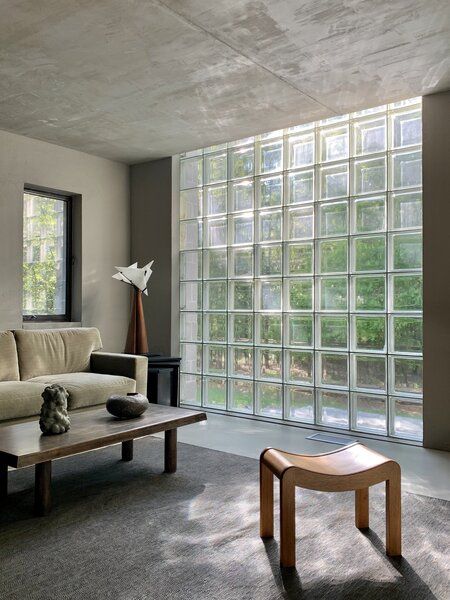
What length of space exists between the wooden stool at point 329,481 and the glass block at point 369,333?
1.73 metres

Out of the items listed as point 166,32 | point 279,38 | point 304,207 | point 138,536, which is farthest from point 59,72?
point 138,536

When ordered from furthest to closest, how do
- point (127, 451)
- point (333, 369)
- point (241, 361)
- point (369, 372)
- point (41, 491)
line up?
1. point (241, 361)
2. point (333, 369)
3. point (369, 372)
4. point (127, 451)
5. point (41, 491)

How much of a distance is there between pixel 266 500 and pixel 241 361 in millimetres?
2480

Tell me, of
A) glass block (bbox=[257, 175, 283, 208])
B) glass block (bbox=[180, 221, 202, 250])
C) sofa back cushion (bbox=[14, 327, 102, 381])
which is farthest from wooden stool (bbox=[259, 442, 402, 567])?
glass block (bbox=[180, 221, 202, 250])

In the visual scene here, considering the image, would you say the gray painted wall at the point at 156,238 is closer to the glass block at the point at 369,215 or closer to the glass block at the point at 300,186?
the glass block at the point at 300,186

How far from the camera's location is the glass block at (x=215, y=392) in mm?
4855

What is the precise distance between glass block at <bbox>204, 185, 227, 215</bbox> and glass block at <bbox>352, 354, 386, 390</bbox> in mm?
1846

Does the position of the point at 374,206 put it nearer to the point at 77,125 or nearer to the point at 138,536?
the point at 77,125

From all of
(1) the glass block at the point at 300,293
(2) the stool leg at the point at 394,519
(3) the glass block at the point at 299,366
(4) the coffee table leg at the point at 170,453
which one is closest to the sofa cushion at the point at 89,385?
(4) the coffee table leg at the point at 170,453

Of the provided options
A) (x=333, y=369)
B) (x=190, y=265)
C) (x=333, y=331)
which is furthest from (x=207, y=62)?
(x=333, y=369)

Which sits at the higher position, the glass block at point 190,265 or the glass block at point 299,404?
the glass block at point 190,265

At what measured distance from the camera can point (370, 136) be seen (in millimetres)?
4070

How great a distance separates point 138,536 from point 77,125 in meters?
3.28

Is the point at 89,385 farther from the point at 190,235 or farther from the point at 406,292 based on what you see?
the point at 406,292
